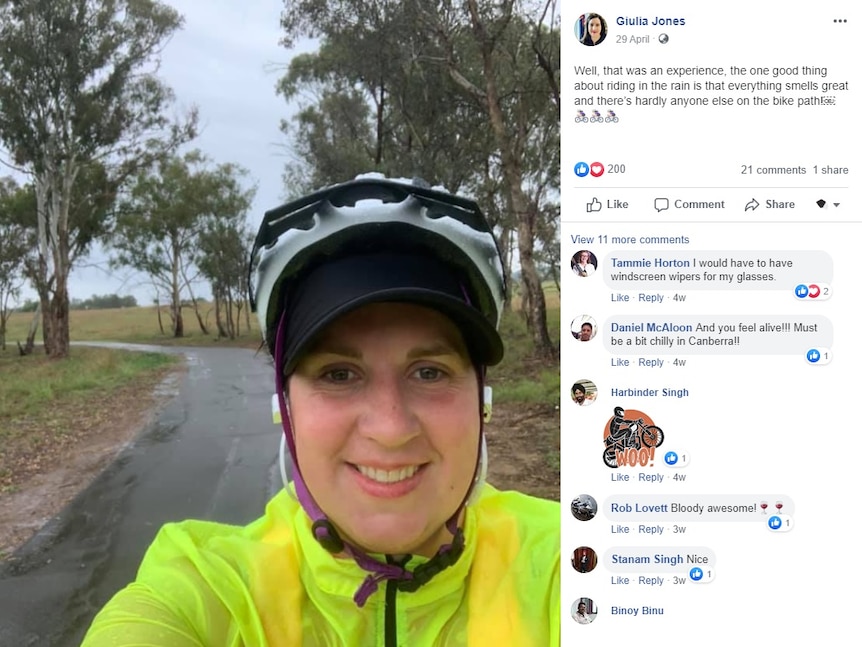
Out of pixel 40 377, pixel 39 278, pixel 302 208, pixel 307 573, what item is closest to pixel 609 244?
pixel 302 208

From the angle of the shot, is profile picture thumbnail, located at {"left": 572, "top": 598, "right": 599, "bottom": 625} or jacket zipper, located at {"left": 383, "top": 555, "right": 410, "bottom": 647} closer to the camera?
profile picture thumbnail, located at {"left": 572, "top": 598, "right": 599, "bottom": 625}

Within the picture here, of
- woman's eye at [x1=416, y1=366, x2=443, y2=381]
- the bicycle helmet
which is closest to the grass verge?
the bicycle helmet

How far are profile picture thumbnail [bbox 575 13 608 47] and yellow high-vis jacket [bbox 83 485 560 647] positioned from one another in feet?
2.95

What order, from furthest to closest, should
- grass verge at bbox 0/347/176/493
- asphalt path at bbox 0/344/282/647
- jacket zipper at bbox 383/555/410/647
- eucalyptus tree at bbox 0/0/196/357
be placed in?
1. eucalyptus tree at bbox 0/0/196/357
2. grass verge at bbox 0/347/176/493
3. asphalt path at bbox 0/344/282/647
4. jacket zipper at bbox 383/555/410/647

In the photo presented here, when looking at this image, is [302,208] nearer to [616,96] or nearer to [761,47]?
[616,96]

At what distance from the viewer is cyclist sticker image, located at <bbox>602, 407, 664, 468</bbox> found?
3.04 feet

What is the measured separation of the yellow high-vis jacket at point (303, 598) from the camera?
1.01 m

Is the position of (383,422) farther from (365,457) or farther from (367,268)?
(367,268)

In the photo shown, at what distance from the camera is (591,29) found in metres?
0.95

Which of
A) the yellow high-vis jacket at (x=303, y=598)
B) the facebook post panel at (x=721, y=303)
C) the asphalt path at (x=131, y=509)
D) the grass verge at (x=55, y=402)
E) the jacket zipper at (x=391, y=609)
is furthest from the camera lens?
the grass verge at (x=55, y=402)

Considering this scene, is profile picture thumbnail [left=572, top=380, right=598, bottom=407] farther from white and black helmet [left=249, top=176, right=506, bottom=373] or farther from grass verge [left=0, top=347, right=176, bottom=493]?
grass verge [left=0, top=347, right=176, bottom=493]

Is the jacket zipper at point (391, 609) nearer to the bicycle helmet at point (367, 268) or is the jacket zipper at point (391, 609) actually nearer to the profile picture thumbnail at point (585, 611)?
the bicycle helmet at point (367, 268)

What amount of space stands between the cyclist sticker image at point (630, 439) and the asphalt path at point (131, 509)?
349cm

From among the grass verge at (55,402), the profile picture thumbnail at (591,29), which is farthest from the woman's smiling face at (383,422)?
the grass verge at (55,402)
